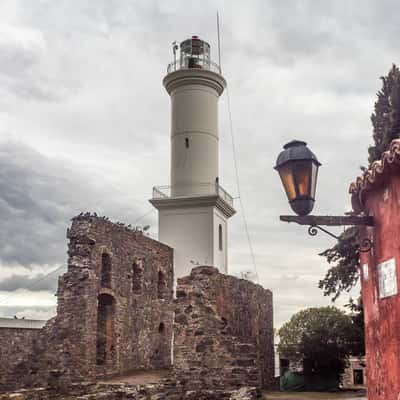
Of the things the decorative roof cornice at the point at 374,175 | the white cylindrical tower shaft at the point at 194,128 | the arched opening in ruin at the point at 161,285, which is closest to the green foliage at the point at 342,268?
the decorative roof cornice at the point at 374,175

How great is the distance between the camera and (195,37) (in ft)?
98.9

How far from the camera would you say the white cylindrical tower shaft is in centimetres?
2750

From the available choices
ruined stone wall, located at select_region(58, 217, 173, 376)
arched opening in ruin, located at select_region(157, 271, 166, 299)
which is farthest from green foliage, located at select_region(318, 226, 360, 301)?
arched opening in ruin, located at select_region(157, 271, 166, 299)

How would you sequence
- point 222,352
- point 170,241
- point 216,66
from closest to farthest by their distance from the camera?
1. point 222,352
2. point 170,241
3. point 216,66

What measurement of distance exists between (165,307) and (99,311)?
15.5ft

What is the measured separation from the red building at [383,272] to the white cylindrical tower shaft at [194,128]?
20.4 metres

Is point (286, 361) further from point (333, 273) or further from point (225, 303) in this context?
point (333, 273)

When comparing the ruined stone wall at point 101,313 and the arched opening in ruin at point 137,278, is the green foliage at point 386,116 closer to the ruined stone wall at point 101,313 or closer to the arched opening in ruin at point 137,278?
the ruined stone wall at point 101,313

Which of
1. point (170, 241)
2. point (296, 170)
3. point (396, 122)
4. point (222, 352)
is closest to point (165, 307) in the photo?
point (170, 241)

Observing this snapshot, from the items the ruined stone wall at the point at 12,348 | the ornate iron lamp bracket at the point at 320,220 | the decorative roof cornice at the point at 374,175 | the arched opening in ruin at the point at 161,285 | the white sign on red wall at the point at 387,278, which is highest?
the arched opening in ruin at the point at 161,285

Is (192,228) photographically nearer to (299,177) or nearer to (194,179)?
(194,179)

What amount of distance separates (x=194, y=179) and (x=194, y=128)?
2.25m

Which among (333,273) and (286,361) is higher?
(333,273)

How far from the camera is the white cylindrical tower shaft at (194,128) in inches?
1083
